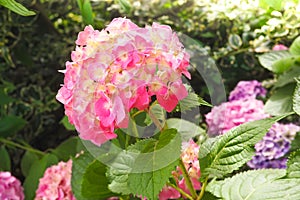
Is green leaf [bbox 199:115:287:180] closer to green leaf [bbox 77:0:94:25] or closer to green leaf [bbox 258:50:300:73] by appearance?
green leaf [bbox 77:0:94:25]

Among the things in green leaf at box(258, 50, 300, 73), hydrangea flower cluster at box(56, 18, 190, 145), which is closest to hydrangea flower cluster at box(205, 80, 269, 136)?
green leaf at box(258, 50, 300, 73)

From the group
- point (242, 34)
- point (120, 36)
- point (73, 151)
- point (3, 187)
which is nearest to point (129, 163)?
point (120, 36)

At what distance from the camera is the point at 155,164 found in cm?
69

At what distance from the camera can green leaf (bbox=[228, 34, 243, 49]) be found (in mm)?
1766

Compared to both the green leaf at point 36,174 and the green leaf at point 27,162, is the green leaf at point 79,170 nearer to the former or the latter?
the green leaf at point 36,174

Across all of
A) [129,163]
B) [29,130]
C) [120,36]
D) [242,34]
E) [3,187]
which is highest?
[120,36]

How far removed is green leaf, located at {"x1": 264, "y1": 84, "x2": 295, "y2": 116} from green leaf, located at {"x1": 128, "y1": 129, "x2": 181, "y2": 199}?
0.64 metres

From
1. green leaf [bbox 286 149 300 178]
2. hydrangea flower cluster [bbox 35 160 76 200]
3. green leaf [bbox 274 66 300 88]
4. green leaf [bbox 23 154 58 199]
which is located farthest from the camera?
green leaf [bbox 23 154 58 199]

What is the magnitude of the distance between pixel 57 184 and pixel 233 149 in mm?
626

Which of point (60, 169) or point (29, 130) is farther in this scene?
point (29, 130)

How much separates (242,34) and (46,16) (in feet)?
2.25

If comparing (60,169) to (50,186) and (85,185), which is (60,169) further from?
(85,185)

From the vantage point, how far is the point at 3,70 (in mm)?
1942

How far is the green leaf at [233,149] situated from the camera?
724 mm
